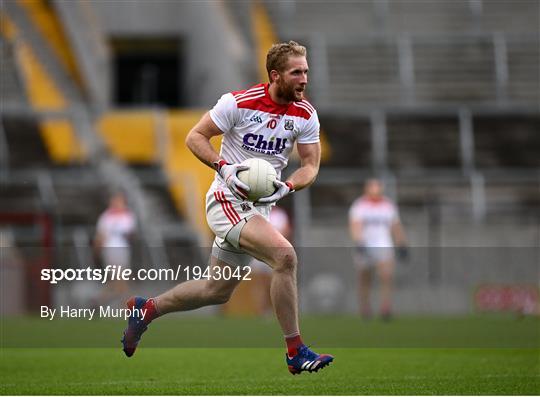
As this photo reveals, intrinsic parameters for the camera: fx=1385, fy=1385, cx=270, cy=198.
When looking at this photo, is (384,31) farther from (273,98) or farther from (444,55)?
(273,98)

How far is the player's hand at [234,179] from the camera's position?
29.5 ft

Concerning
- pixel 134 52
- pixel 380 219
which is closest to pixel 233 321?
pixel 380 219

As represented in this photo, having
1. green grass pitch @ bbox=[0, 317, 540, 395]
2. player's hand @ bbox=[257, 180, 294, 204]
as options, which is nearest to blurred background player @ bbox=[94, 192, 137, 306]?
green grass pitch @ bbox=[0, 317, 540, 395]

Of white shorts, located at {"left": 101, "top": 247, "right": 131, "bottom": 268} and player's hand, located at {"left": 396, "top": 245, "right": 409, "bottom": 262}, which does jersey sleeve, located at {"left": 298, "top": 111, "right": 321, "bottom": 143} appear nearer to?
white shorts, located at {"left": 101, "top": 247, "right": 131, "bottom": 268}

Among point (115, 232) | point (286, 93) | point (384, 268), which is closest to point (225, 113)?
point (286, 93)

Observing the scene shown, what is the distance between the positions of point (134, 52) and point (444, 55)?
8.68 meters

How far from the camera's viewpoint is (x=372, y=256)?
68.1 ft

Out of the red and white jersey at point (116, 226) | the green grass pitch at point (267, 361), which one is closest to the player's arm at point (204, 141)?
the green grass pitch at point (267, 361)

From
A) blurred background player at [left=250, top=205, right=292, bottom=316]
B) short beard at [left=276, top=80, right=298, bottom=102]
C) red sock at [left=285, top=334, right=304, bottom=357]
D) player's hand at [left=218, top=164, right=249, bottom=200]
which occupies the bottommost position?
blurred background player at [left=250, top=205, right=292, bottom=316]

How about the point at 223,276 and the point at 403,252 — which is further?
the point at 403,252

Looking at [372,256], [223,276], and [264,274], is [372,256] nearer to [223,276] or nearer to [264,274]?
[264,274]

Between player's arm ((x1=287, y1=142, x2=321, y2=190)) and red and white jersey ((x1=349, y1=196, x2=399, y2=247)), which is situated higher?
player's arm ((x1=287, y1=142, x2=321, y2=190))

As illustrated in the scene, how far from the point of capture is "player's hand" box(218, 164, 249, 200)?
8977mm

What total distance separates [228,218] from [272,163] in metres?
0.51
